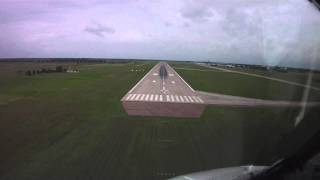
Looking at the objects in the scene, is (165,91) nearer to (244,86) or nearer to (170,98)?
(170,98)

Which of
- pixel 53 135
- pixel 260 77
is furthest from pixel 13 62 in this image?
pixel 260 77

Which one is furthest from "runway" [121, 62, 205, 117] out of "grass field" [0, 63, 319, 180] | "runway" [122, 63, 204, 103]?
"grass field" [0, 63, 319, 180]

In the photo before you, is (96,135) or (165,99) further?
(165,99)

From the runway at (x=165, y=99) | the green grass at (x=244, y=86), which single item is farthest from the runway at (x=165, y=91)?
the green grass at (x=244, y=86)

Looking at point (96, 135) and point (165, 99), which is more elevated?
point (165, 99)

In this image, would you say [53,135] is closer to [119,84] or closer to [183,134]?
[183,134]

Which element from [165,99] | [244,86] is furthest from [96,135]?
[244,86]

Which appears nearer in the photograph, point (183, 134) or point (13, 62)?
point (13, 62)

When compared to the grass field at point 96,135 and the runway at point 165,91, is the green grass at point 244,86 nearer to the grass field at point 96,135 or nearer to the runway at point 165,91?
the grass field at point 96,135
